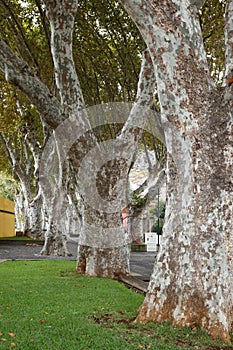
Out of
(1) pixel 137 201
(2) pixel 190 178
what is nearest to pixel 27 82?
(2) pixel 190 178

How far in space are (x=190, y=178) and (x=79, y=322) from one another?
6.49 ft

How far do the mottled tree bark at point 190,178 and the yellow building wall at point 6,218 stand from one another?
22.5 meters

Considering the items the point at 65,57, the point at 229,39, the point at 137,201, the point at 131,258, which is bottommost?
the point at 131,258

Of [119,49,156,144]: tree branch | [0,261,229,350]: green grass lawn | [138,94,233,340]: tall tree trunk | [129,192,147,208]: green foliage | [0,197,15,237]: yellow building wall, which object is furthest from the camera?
[0,197,15,237]: yellow building wall

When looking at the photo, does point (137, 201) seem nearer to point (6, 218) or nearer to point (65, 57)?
point (6, 218)

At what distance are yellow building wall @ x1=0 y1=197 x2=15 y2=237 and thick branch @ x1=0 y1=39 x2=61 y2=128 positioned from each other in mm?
18748

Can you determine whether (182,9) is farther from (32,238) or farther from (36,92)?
(32,238)

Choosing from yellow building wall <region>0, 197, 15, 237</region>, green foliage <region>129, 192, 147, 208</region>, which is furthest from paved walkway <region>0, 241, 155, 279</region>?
yellow building wall <region>0, 197, 15, 237</region>

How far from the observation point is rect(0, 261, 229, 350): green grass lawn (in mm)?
4094

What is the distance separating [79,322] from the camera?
480cm

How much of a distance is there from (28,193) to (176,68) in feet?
70.6

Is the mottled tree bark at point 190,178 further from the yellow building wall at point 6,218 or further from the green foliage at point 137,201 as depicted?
the yellow building wall at point 6,218

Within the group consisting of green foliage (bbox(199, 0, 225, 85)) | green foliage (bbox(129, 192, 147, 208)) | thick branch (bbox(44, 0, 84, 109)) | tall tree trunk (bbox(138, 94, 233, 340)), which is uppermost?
green foliage (bbox(199, 0, 225, 85))

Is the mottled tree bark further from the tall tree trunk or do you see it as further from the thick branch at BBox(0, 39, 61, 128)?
the thick branch at BBox(0, 39, 61, 128)
